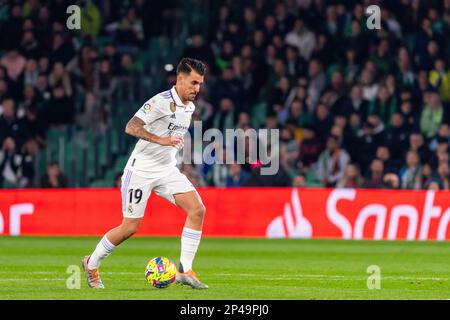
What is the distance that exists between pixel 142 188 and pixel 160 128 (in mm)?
633

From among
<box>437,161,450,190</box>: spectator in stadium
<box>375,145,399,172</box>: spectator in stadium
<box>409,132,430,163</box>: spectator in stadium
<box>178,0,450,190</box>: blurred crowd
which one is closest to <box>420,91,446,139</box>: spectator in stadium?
<box>178,0,450,190</box>: blurred crowd

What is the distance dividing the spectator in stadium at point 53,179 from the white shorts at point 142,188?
34.6 ft

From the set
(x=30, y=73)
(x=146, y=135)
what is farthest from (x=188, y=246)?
(x=30, y=73)

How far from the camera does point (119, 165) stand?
24.4 metres

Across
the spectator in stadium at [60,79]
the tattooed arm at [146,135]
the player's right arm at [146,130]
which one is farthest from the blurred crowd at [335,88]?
the tattooed arm at [146,135]

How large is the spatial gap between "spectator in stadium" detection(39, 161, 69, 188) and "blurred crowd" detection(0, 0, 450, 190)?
0.82 m

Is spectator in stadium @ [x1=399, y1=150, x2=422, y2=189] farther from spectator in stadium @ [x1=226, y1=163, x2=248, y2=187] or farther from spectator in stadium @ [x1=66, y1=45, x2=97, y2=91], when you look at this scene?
spectator in stadium @ [x1=66, y1=45, x2=97, y2=91]

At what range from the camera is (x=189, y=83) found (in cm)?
1231

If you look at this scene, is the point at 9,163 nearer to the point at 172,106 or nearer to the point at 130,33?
the point at 130,33

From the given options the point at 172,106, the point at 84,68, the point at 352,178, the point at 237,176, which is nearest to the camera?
the point at 172,106

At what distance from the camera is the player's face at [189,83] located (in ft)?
40.3

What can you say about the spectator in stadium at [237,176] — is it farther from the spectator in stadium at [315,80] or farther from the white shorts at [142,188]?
the white shorts at [142,188]

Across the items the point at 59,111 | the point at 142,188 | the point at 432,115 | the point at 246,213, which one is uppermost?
the point at 59,111

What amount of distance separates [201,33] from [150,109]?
14.3m
